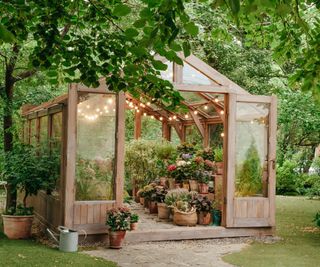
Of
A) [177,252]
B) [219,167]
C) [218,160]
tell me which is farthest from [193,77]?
[177,252]

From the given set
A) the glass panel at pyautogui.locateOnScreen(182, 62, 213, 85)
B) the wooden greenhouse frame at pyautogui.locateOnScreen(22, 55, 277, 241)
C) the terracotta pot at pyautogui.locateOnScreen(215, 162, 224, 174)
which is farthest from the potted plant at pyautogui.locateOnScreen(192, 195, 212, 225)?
the glass panel at pyautogui.locateOnScreen(182, 62, 213, 85)

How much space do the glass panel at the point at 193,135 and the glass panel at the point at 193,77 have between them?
4.08m

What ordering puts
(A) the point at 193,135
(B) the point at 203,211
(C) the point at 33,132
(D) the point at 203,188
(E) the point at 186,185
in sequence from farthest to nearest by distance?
(A) the point at 193,135 → (C) the point at 33,132 → (E) the point at 186,185 → (D) the point at 203,188 → (B) the point at 203,211

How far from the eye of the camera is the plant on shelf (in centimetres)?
857

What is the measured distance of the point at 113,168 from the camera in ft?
25.7

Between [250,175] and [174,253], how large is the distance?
211cm

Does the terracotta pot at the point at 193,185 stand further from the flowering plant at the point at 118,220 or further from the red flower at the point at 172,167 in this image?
the flowering plant at the point at 118,220

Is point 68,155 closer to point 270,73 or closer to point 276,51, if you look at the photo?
point 276,51

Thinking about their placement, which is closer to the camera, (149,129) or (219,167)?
(219,167)

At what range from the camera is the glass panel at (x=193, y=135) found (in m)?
12.7

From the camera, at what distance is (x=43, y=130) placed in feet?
31.7

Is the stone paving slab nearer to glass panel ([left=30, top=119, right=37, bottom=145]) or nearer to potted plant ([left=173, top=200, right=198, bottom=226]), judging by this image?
potted plant ([left=173, top=200, right=198, bottom=226])

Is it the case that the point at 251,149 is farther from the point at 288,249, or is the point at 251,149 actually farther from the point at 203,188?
the point at 288,249

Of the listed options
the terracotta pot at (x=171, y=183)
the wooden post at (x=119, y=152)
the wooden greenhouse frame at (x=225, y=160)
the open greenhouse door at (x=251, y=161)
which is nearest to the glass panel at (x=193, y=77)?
the wooden greenhouse frame at (x=225, y=160)
